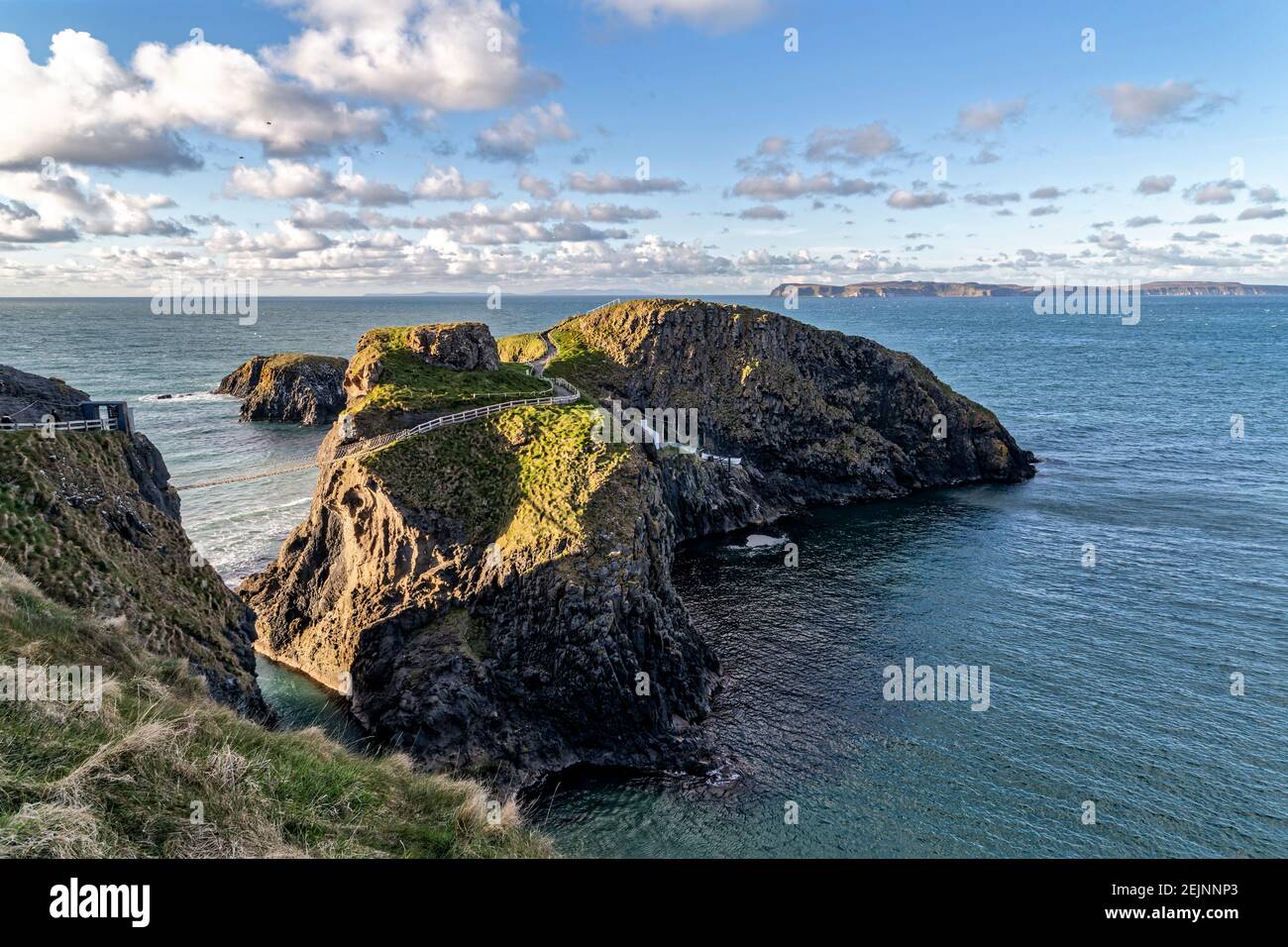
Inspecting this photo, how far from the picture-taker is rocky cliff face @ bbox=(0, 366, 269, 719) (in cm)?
2584

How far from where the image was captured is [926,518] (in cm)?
7825

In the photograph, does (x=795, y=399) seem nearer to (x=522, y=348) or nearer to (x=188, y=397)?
(x=522, y=348)

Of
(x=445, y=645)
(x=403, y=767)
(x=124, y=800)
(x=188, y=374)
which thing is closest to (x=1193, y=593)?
(x=445, y=645)

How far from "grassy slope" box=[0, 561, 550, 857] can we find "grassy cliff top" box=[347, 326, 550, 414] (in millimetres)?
34418

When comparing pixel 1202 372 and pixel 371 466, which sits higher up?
pixel 1202 372

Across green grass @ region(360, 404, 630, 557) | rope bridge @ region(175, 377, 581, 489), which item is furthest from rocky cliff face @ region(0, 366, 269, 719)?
rope bridge @ region(175, 377, 581, 489)

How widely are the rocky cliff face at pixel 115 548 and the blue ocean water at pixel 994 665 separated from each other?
1671 cm

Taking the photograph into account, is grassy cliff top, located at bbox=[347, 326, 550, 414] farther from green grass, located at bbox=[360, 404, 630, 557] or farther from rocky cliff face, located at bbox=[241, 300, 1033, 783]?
A: green grass, located at bbox=[360, 404, 630, 557]

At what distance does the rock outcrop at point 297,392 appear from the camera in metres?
Result: 125

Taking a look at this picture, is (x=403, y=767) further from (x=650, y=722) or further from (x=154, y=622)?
(x=650, y=722)

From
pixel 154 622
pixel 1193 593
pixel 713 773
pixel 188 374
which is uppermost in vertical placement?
pixel 188 374

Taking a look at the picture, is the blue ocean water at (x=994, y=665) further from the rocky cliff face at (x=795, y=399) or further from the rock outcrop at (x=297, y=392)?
the rock outcrop at (x=297, y=392)

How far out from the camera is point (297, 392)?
12700 cm

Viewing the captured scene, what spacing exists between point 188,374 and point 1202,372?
237 metres
